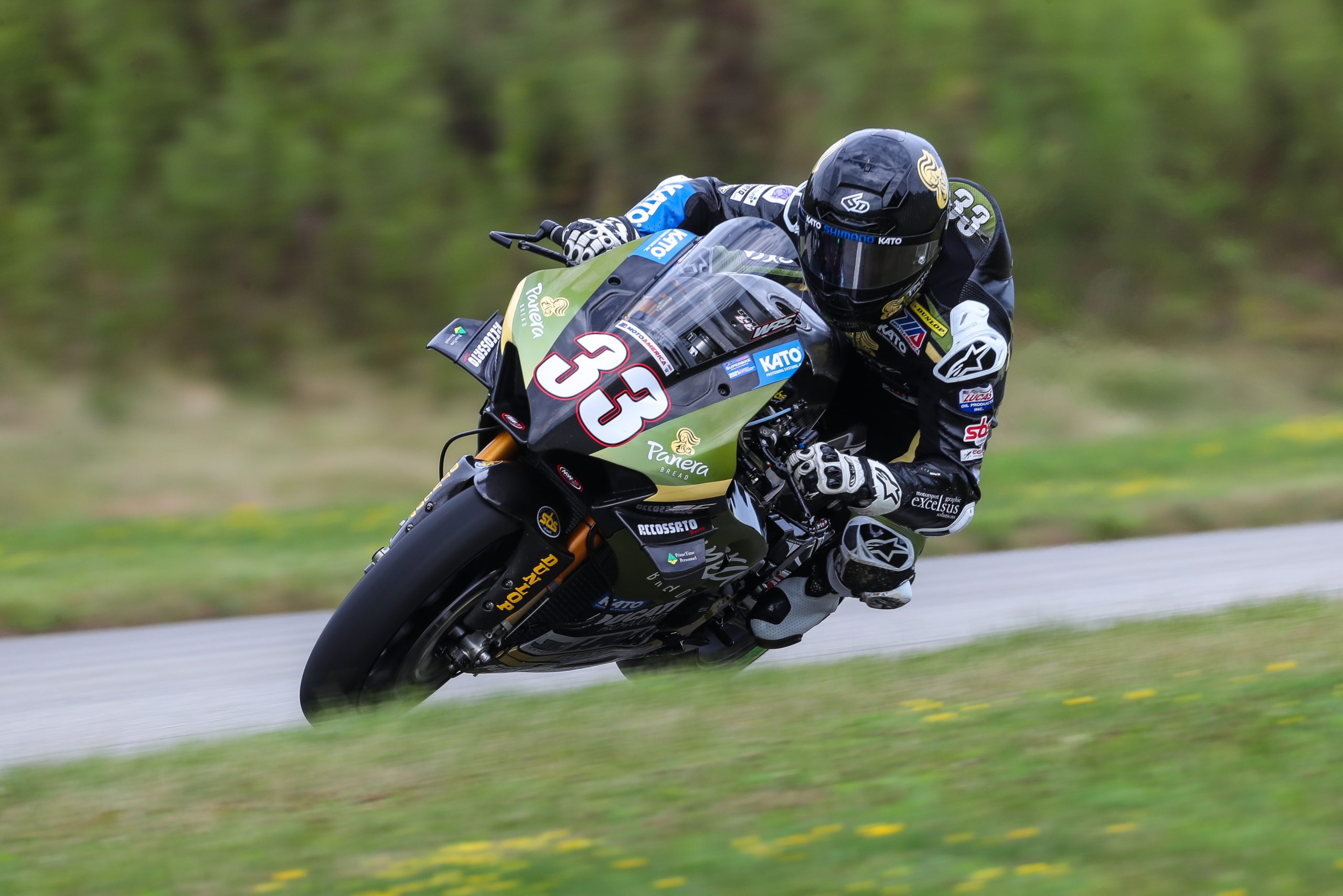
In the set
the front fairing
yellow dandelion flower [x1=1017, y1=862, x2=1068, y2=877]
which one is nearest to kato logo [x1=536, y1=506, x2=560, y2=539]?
the front fairing

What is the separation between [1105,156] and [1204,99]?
1987 mm

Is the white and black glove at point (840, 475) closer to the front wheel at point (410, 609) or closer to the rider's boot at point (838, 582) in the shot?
the rider's boot at point (838, 582)

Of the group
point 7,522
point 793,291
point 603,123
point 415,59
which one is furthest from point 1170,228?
point 793,291

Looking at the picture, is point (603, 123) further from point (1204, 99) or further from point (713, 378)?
point (713, 378)

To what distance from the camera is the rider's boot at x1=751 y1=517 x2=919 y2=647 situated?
473cm

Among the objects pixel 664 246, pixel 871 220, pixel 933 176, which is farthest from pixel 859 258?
pixel 664 246

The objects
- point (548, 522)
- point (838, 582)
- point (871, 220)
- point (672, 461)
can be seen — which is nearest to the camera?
point (672, 461)

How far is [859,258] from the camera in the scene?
14.1 feet

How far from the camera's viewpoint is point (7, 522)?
10375mm

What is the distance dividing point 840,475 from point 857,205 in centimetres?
78

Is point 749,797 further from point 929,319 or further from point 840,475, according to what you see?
point 929,319

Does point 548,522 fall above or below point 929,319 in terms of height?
below

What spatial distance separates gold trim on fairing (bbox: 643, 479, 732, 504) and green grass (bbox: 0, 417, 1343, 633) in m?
3.69

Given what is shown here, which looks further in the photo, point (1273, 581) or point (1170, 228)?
point (1170, 228)
